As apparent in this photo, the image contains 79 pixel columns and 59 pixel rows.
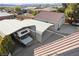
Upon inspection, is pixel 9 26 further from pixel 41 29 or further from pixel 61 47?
pixel 61 47

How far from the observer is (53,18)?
1.89 metres

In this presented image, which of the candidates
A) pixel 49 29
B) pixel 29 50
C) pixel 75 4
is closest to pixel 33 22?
pixel 49 29

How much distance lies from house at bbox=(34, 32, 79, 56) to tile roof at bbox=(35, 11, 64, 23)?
0.87 ft

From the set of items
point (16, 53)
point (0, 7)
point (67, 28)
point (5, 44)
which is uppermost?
point (0, 7)

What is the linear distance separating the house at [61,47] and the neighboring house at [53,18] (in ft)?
0.63

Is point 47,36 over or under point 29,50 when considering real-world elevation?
over

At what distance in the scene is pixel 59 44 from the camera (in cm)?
191

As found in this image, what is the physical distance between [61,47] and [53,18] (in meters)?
0.36

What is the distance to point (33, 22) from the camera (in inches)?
76.6

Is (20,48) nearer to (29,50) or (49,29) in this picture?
(29,50)

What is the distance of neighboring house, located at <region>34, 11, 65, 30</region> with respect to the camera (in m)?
1.90

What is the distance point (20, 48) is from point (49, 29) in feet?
1.41

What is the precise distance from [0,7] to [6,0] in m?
0.13

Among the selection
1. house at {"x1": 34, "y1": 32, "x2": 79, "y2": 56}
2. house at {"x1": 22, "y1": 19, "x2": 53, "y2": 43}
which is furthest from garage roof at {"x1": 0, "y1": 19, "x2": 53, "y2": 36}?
house at {"x1": 34, "y1": 32, "x2": 79, "y2": 56}
